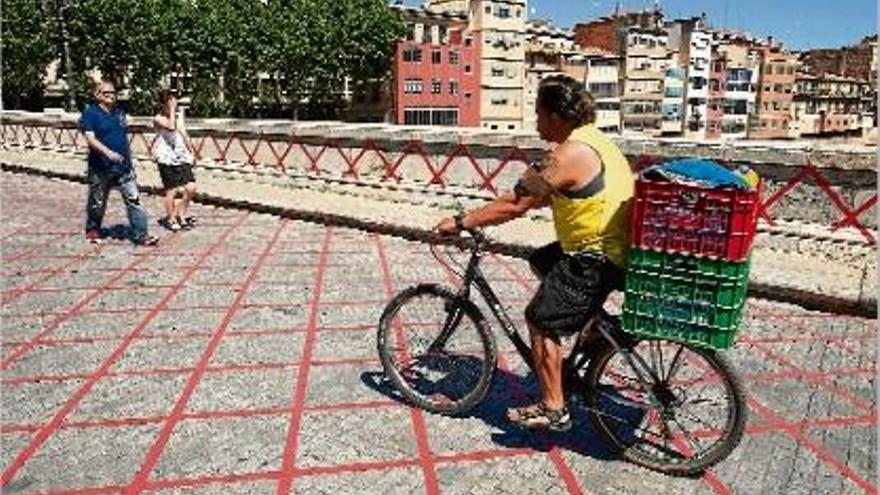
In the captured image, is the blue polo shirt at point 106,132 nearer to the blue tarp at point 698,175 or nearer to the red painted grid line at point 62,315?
the red painted grid line at point 62,315

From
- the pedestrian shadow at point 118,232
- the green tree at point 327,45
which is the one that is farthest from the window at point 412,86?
the pedestrian shadow at point 118,232

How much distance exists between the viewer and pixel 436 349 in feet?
15.0

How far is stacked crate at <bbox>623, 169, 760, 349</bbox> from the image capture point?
3.22 metres

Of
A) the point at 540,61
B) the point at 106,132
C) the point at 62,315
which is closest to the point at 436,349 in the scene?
the point at 62,315

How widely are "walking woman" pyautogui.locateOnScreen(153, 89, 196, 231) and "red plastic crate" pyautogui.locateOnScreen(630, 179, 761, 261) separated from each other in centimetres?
721

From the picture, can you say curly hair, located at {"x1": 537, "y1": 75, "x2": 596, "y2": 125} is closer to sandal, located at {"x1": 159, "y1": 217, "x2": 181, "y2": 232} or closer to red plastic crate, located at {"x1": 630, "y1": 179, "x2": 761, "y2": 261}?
red plastic crate, located at {"x1": 630, "y1": 179, "x2": 761, "y2": 261}

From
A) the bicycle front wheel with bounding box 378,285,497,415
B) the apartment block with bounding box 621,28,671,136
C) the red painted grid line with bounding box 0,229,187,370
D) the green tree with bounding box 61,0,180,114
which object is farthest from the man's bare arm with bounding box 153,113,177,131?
the apartment block with bounding box 621,28,671,136

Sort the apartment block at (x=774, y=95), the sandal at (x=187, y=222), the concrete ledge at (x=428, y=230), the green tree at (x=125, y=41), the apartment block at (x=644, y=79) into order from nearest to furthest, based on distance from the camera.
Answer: the concrete ledge at (x=428, y=230) → the sandal at (x=187, y=222) → the green tree at (x=125, y=41) → the apartment block at (x=644, y=79) → the apartment block at (x=774, y=95)

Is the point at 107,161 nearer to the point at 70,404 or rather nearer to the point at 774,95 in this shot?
the point at 70,404

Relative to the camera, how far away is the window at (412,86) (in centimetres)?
6312

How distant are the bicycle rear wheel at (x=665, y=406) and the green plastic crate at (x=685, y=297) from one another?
26 cm

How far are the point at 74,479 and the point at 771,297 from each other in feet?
19.8

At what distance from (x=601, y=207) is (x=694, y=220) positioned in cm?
44

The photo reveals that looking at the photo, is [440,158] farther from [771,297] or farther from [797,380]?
[797,380]
